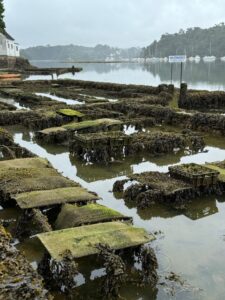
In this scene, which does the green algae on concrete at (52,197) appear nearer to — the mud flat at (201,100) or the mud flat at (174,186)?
the mud flat at (174,186)

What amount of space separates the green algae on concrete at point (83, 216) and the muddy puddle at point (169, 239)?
718 mm

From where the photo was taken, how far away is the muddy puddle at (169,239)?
23.5 ft

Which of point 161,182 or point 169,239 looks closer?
point 169,239

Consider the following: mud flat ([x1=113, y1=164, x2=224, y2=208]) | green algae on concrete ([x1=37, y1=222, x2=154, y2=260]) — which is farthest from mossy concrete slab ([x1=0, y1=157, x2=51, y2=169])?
green algae on concrete ([x1=37, y1=222, x2=154, y2=260])

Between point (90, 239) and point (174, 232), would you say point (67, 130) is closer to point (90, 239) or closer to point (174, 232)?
point (174, 232)

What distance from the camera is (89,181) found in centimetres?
1328

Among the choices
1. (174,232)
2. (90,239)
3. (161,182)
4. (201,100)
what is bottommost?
(201,100)

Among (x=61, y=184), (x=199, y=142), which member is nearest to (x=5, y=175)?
(x=61, y=184)

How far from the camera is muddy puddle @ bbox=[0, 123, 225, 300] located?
282 inches

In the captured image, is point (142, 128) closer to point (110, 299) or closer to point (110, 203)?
point (110, 203)

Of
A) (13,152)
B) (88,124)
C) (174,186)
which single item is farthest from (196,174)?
(88,124)

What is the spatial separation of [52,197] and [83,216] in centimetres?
126

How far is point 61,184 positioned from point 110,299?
14.2ft

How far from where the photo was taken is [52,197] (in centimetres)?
953
